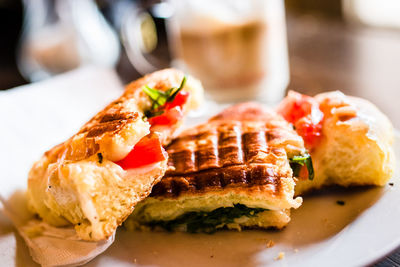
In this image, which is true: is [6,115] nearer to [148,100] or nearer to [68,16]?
[148,100]

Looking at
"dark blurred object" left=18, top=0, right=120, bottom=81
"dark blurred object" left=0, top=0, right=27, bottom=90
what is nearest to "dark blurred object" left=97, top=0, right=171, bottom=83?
"dark blurred object" left=18, top=0, right=120, bottom=81

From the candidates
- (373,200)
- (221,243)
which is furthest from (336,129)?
(221,243)

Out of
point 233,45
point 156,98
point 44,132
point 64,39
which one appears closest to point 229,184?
point 156,98

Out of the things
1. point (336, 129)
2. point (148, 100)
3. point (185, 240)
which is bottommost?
point (185, 240)

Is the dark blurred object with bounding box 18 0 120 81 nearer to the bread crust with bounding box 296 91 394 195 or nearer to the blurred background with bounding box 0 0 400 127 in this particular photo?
the blurred background with bounding box 0 0 400 127

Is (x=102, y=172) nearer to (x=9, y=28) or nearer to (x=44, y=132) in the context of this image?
(x=44, y=132)

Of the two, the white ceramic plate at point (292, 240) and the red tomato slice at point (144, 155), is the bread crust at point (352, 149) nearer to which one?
the white ceramic plate at point (292, 240)
